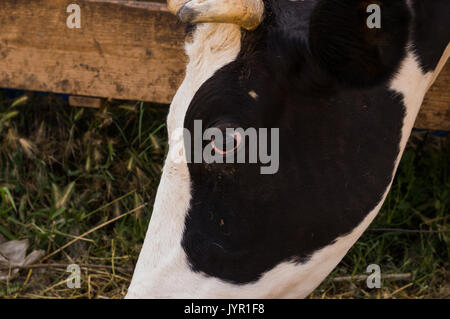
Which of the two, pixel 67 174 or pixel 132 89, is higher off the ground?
pixel 132 89

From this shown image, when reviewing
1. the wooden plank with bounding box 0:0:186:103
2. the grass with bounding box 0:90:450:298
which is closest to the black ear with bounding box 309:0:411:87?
the wooden plank with bounding box 0:0:186:103

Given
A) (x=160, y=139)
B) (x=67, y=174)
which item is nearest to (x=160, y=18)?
(x=160, y=139)

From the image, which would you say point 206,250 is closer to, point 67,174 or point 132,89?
point 132,89

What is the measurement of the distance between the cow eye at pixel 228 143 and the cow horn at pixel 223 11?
0.23 m

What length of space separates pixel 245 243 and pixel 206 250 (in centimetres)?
9

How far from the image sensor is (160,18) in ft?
7.38

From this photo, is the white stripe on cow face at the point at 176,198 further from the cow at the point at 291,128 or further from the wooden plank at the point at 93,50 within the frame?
the wooden plank at the point at 93,50

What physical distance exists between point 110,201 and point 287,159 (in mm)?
1450

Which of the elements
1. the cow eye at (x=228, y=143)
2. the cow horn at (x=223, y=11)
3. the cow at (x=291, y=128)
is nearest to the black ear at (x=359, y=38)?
the cow at (x=291, y=128)

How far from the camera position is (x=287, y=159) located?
4.53ft

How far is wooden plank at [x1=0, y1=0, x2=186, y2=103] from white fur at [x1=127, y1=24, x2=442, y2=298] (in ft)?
2.65

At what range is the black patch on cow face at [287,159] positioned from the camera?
1351mm

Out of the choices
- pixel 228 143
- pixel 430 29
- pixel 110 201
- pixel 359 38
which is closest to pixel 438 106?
pixel 430 29
